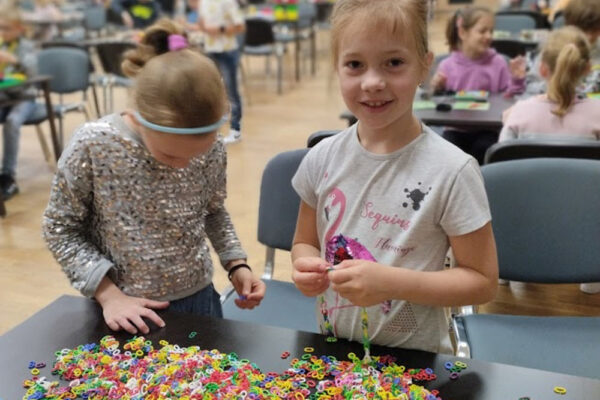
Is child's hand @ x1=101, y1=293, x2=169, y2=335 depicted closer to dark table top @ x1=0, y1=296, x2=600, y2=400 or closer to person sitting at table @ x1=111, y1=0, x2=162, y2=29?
dark table top @ x1=0, y1=296, x2=600, y2=400

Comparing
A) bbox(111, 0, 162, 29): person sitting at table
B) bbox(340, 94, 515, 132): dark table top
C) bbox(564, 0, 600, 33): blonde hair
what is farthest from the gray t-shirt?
bbox(111, 0, 162, 29): person sitting at table

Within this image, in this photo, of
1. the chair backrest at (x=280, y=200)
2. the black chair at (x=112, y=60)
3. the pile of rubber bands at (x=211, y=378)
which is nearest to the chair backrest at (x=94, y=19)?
the black chair at (x=112, y=60)

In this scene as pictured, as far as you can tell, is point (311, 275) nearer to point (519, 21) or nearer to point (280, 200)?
point (280, 200)

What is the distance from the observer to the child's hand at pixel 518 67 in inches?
135

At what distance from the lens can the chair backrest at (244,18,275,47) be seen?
7100mm

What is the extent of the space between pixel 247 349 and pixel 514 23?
573 centimetres

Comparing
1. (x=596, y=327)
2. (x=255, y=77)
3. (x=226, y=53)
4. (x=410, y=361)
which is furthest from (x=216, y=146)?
(x=255, y=77)

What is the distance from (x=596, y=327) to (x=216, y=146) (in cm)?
118

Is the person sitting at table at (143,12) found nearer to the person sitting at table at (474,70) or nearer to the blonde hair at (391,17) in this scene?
the person sitting at table at (474,70)

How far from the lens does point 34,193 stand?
436 cm

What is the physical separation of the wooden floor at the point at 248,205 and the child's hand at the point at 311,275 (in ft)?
1.74

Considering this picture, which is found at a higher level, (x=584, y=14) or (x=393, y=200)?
(x=584, y=14)

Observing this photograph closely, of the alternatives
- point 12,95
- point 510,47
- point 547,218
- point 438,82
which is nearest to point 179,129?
point 547,218

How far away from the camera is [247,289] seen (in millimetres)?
1516
